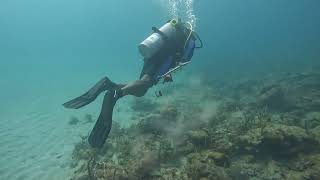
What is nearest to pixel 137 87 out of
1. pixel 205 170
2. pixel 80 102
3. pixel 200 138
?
pixel 80 102

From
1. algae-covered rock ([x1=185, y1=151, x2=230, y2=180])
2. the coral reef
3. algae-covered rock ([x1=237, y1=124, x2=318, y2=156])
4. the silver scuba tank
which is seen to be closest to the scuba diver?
the silver scuba tank

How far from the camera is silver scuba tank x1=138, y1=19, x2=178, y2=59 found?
865 centimetres

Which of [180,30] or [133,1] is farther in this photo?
[133,1]

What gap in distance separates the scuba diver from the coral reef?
1.46 metres

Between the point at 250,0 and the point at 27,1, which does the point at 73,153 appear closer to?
the point at 27,1

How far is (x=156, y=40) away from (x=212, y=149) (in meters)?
2.99

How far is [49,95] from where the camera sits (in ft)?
83.2

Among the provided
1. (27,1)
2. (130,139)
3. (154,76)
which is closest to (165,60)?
(154,76)

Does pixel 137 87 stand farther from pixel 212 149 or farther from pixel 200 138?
pixel 212 149

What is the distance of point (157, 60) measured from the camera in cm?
→ 892

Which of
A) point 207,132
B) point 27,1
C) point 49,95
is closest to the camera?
point 207,132

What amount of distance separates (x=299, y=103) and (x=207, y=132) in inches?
237

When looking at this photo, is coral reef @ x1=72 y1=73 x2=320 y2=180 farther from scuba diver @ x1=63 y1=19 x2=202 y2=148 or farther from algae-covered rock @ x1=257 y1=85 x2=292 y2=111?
scuba diver @ x1=63 y1=19 x2=202 y2=148

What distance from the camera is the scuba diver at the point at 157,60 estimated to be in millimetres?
8305
